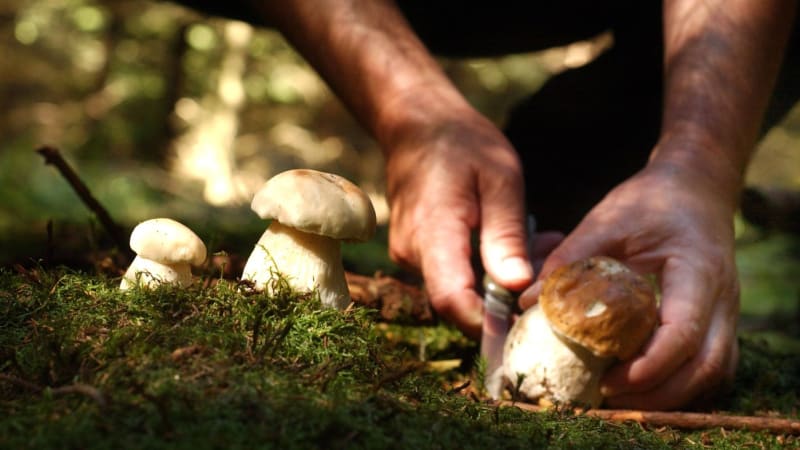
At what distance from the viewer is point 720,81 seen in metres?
2.54

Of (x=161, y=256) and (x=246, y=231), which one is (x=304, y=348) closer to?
(x=161, y=256)

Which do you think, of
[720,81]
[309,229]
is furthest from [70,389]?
[720,81]

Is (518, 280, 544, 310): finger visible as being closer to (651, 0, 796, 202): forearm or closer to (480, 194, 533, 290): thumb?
(480, 194, 533, 290): thumb

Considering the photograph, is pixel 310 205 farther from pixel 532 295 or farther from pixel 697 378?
pixel 697 378

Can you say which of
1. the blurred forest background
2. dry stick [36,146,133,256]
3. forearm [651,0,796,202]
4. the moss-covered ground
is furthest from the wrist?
the blurred forest background

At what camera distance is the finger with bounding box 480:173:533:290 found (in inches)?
85.9

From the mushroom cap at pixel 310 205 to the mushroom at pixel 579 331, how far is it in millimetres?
700

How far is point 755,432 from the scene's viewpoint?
1.86 metres

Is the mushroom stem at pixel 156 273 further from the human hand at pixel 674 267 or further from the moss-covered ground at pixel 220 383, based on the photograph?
the human hand at pixel 674 267

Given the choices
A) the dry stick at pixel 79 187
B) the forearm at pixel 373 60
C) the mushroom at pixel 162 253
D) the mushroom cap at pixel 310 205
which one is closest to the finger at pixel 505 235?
the forearm at pixel 373 60

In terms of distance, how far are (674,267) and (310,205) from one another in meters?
1.26

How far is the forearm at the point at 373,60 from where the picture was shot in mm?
2635

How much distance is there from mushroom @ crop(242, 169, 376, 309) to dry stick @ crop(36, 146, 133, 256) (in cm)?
96

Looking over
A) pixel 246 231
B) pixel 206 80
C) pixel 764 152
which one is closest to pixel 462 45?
pixel 246 231
